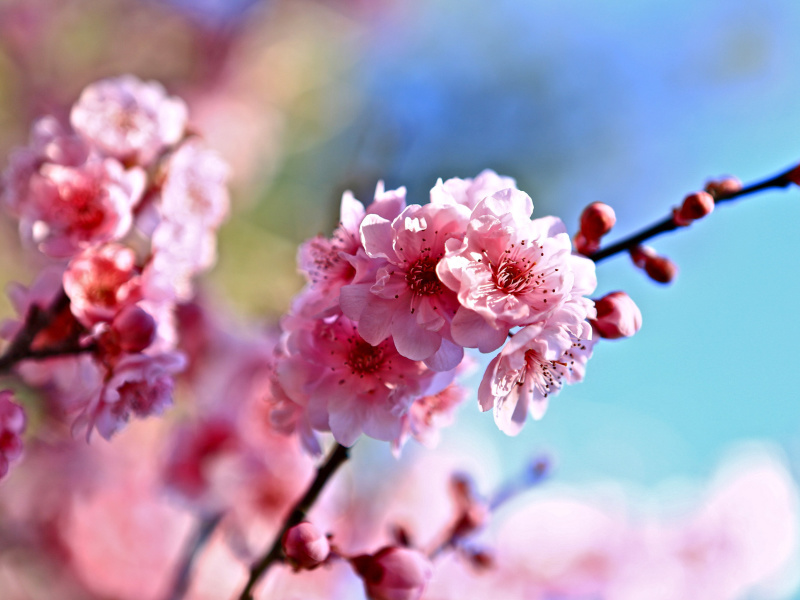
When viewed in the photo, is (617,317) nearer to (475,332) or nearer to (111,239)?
(475,332)

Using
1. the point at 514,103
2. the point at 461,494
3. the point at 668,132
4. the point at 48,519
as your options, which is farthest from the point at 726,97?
the point at 48,519

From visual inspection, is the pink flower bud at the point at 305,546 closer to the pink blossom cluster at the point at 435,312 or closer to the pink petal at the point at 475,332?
the pink blossom cluster at the point at 435,312

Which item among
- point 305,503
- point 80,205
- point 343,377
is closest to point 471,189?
point 343,377

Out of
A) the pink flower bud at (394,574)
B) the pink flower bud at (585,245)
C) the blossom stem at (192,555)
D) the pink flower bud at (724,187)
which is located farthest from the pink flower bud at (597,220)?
the blossom stem at (192,555)

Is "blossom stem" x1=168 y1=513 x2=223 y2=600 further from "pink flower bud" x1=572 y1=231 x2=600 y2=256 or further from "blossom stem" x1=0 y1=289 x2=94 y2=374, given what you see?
"pink flower bud" x1=572 y1=231 x2=600 y2=256

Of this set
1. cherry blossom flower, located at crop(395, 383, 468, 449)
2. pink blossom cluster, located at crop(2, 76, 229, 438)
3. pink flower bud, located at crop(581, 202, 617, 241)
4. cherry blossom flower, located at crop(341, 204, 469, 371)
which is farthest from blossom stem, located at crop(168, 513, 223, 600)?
pink flower bud, located at crop(581, 202, 617, 241)

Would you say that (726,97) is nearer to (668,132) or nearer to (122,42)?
(668,132)
